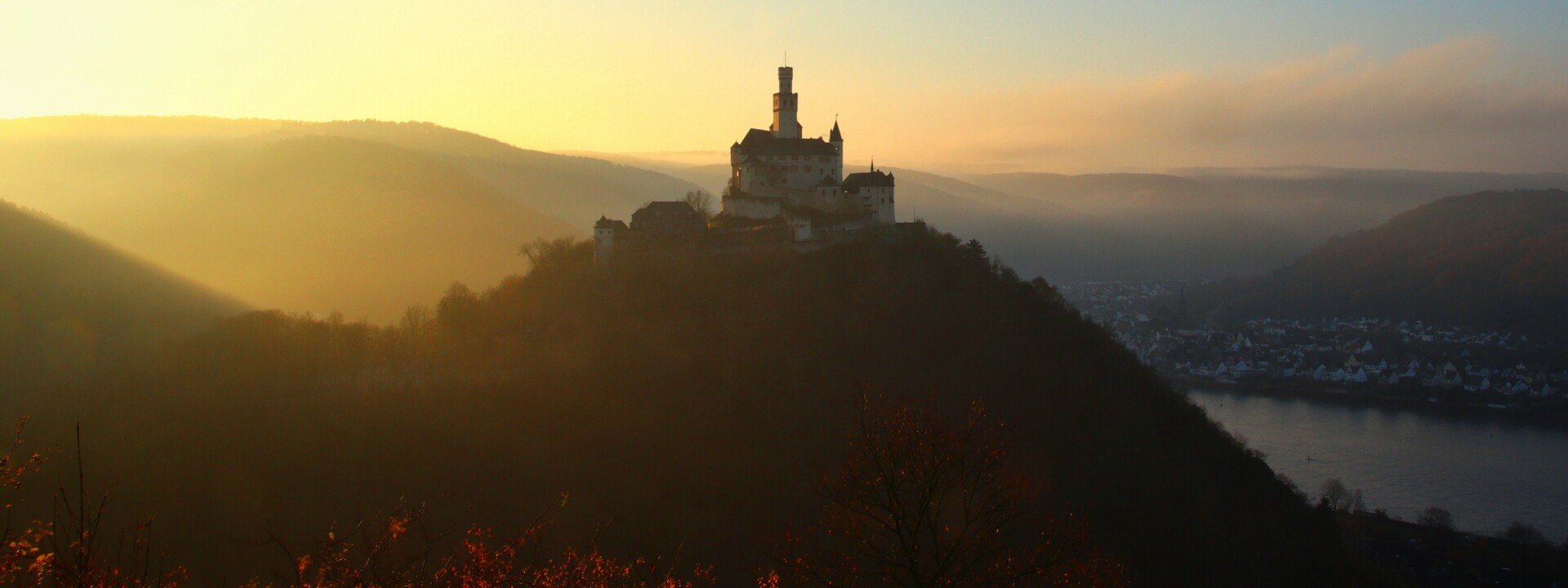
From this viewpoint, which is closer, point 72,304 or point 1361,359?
point 72,304

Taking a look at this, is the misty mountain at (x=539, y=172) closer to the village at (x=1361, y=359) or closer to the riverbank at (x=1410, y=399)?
the village at (x=1361, y=359)

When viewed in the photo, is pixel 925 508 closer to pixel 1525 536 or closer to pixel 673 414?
pixel 673 414

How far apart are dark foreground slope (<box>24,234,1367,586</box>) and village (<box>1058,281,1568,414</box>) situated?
78.6 ft

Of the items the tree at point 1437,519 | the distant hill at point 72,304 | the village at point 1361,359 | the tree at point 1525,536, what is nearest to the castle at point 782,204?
the distant hill at point 72,304

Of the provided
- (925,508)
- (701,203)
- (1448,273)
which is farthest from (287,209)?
(1448,273)

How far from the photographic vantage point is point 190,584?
20.3 m

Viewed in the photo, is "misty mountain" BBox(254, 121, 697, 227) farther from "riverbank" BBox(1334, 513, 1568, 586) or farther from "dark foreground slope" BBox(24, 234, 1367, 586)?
"riverbank" BBox(1334, 513, 1568, 586)

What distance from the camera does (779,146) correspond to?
34.7 meters

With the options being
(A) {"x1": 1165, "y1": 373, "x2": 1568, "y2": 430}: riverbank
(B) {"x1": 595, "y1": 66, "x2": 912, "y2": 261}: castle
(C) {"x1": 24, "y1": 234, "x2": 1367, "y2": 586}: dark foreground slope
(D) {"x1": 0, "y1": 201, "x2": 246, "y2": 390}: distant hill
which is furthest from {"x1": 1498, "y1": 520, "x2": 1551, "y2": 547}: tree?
(D) {"x1": 0, "y1": 201, "x2": 246, "y2": 390}: distant hill

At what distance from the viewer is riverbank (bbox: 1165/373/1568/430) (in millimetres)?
53688

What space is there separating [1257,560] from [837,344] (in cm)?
1174

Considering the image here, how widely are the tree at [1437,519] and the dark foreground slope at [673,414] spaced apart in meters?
6.94

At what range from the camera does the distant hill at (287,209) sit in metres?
56.7

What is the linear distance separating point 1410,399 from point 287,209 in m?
65.4
